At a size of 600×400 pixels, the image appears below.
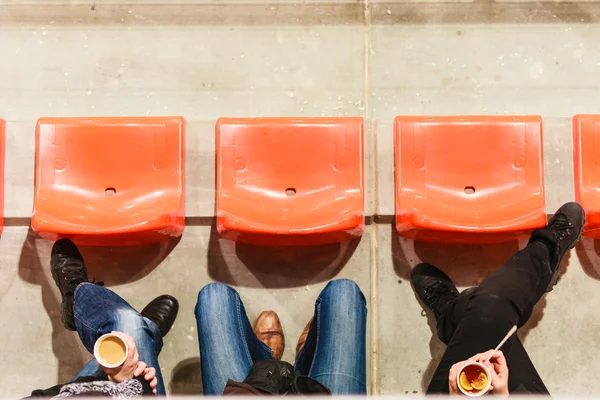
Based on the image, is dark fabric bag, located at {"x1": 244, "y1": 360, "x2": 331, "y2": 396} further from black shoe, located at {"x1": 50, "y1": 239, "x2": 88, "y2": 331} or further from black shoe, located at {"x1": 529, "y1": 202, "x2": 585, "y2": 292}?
black shoe, located at {"x1": 529, "y1": 202, "x2": 585, "y2": 292}

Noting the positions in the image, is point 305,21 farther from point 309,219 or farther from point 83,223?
point 83,223

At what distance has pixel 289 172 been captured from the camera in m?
2.70

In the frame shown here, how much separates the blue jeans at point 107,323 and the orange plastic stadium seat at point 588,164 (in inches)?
76.8

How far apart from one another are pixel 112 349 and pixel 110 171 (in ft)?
2.97

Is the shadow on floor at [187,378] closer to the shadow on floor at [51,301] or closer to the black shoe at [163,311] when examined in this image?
the black shoe at [163,311]

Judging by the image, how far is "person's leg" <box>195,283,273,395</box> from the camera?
253 cm

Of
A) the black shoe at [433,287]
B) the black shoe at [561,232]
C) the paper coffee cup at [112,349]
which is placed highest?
the black shoe at [561,232]

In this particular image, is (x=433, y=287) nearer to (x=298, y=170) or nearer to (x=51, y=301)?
(x=298, y=170)

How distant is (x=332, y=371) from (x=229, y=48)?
1.65 meters

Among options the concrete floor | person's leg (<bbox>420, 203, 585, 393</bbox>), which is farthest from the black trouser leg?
the concrete floor

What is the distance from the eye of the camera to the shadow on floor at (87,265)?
298cm

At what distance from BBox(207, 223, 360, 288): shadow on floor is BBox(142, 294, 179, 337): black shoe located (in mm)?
231

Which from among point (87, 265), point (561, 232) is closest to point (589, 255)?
point (561, 232)

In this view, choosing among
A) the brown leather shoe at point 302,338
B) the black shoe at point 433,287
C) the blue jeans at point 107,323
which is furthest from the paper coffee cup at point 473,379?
the blue jeans at point 107,323
